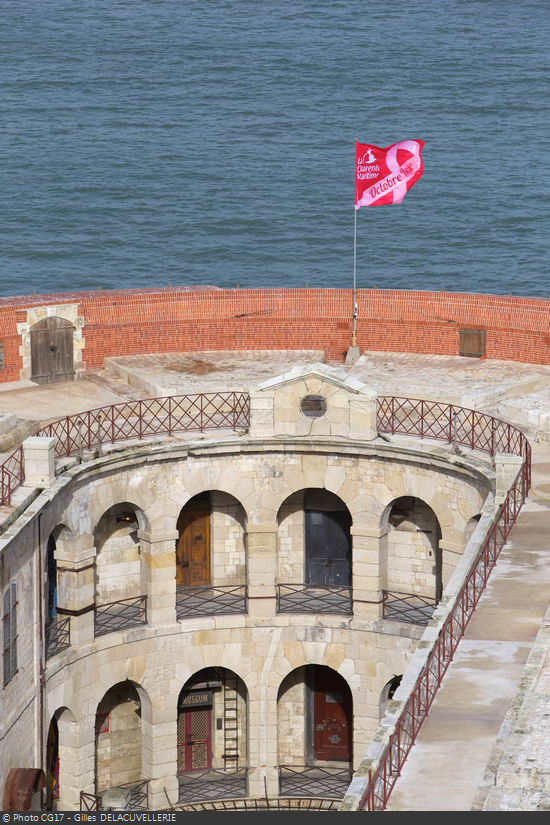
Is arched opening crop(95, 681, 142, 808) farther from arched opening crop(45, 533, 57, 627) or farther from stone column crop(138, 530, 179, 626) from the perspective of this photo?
arched opening crop(45, 533, 57, 627)

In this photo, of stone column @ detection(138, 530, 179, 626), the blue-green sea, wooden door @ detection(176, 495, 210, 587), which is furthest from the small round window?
the blue-green sea

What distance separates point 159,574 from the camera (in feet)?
157

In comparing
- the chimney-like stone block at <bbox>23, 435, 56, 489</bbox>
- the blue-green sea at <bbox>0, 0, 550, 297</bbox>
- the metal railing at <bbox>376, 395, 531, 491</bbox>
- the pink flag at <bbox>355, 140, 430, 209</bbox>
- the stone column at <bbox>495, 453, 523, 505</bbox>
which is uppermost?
the blue-green sea at <bbox>0, 0, 550, 297</bbox>

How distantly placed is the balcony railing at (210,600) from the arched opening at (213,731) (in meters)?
2.22

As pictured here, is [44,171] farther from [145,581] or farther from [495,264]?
[145,581]

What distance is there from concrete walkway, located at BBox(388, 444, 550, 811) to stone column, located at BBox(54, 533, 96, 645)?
11810 mm

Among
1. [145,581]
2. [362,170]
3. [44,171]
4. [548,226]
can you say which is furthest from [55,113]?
[145,581]

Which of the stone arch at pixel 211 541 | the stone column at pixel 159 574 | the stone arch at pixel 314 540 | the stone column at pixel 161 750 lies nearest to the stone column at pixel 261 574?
the stone arch at pixel 211 541

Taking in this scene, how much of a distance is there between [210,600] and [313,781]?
20.2 feet

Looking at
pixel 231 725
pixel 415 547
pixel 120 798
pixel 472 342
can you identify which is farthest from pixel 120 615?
pixel 472 342

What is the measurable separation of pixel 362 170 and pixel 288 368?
6.48 m

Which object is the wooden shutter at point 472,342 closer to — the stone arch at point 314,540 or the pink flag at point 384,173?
the pink flag at point 384,173

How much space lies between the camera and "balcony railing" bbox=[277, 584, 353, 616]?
4912 centimetres

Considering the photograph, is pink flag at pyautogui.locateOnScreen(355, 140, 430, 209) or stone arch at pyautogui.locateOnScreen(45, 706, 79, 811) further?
pink flag at pyautogui.locateOnScreen(355, 140, 430, 209)
